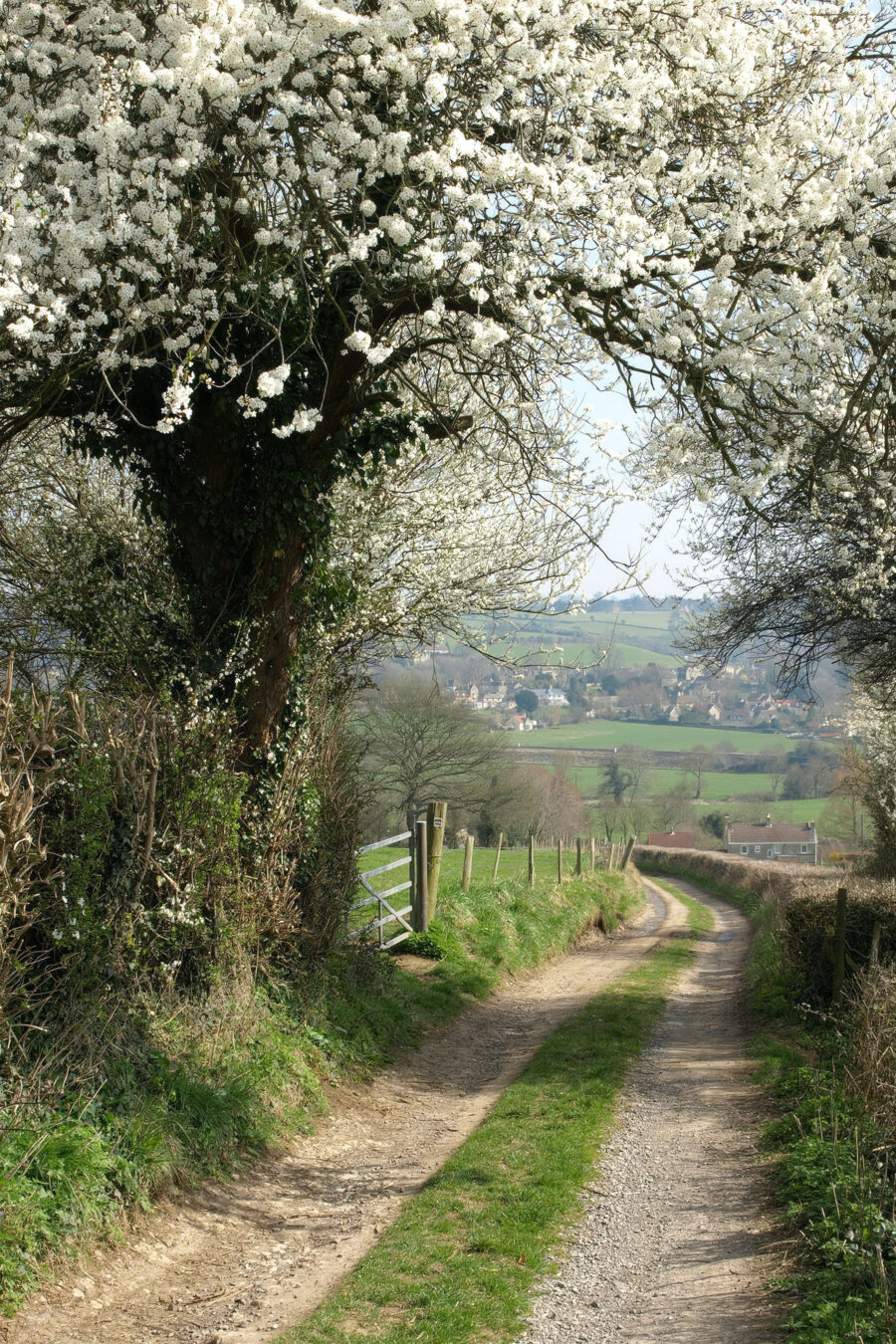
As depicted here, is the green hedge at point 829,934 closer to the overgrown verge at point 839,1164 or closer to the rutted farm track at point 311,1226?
the overgrown verge at point 839,1164

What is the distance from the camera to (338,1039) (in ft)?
29.4

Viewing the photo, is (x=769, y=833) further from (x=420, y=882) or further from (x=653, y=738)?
(x=420, y=882)

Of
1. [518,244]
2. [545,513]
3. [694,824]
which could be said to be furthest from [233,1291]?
[694,824]

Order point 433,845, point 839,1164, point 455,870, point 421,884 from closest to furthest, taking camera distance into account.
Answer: point 839,1164
point 421,884
point 433,845
point 455,870

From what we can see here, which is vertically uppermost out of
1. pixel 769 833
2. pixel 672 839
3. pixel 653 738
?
pixel 653 738

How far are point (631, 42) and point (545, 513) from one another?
595cm

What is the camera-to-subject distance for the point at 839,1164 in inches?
249

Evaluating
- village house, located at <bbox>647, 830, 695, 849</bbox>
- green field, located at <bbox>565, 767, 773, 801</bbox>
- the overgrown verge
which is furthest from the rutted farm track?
green field, located at <bbox>565, 767, 773, 801</bbox>

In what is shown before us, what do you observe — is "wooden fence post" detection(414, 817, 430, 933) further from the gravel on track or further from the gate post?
the gravel on track

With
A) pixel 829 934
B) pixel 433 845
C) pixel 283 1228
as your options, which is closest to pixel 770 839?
pixel 829 934

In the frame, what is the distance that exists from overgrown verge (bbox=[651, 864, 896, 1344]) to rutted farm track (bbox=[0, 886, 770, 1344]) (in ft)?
1.02

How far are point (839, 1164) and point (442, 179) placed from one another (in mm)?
7067

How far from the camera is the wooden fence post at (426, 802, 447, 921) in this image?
13.7 meters

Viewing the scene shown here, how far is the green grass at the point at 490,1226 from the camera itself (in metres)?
4.84
